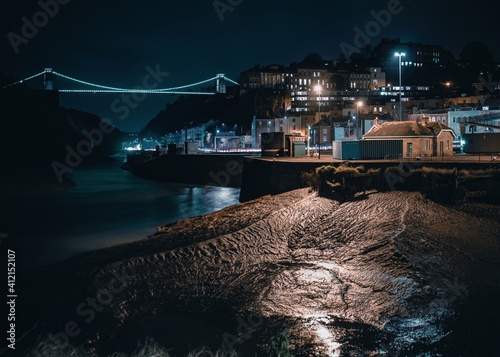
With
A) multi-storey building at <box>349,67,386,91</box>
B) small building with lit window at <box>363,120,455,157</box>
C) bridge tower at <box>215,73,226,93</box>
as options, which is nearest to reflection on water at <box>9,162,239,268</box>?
small building with lit window at <box>363,120,455,157</box>

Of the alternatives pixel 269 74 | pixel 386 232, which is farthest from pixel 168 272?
pixel 269 74

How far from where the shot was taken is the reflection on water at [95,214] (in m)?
21.8

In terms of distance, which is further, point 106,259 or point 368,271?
point 106,259

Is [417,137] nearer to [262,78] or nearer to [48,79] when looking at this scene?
[262,78]

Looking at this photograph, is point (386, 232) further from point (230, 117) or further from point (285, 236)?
point (230, 117)

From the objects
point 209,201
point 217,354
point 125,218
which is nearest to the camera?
point 217,354

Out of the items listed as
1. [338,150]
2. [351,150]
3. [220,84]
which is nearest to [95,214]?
[338,150]

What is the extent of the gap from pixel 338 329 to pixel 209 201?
2962 centimetres

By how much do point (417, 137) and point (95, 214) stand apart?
23507 millimetres

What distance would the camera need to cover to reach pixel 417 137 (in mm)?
27891

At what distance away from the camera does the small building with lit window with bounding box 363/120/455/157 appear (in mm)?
27844

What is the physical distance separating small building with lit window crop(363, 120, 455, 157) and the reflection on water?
14.1 m

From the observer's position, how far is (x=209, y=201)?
3909cm

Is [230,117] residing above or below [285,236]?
above
